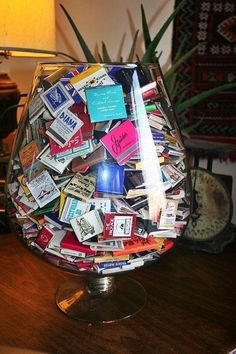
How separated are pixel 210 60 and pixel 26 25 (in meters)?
0.38

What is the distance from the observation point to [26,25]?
68cm

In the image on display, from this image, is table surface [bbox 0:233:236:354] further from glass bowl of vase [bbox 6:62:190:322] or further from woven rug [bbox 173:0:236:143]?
woven rug [bbox 173:0:236:143]

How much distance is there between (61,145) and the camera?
0.44 metres

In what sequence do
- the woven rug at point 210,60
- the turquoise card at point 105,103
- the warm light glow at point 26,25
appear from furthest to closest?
1. the woven rug at point 210,60
2. the warm light glow at point 26,25
3. the turquoise card at point 105,103

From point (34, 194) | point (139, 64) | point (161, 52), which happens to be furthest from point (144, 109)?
point (161, 52)

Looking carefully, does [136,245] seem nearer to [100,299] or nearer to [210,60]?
[100,299]

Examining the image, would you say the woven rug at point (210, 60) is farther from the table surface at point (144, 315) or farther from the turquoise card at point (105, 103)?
the turquoise card at point (105, 103)

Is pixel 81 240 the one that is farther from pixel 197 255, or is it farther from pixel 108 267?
pixel 197 255

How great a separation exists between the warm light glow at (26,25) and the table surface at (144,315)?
0.38 meters

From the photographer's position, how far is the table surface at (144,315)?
1.51ft

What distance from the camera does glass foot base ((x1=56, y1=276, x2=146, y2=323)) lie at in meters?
0.51

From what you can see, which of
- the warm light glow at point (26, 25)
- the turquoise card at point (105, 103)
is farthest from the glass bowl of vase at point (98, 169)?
the warm light glow at point (26, 25)

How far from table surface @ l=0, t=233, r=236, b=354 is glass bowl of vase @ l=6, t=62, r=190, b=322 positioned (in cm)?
7

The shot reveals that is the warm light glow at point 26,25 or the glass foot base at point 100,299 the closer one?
the glass foot base at point 100,299
